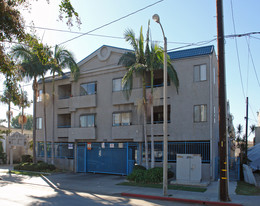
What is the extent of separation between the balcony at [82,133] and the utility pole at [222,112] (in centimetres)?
1304

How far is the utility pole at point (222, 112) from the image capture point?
484 inches

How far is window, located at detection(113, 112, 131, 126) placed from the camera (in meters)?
21.9

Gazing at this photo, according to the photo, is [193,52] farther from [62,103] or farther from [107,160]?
[62,103]

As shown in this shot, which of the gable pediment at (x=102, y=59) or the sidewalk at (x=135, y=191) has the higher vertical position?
the gable pediment at (x=102, y=59)

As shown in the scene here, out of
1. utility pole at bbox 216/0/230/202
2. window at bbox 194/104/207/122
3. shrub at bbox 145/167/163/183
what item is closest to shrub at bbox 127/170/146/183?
shrub at bbox 145/167/163/183

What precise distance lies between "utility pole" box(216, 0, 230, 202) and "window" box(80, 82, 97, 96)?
43.9 ft

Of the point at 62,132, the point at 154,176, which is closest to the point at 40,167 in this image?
the point at 62,132

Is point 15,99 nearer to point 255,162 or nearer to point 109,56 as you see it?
point 109,56

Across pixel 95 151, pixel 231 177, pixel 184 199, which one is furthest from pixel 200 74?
pixel 95 151

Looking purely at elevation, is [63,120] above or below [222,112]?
below

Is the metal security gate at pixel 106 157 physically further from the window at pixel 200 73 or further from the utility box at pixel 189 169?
the window at pixel 200 73

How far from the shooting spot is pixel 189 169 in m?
16.8

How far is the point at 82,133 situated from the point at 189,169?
1055 centimetres

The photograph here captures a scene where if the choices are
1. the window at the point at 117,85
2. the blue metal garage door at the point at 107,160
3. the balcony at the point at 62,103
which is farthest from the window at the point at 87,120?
the window at the point at 117,85
